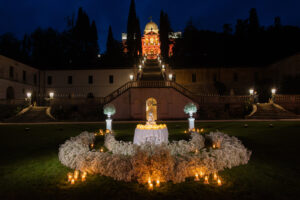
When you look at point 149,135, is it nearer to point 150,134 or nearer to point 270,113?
point 150,134

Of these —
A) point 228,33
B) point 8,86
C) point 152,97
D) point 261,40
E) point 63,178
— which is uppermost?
point 228,33

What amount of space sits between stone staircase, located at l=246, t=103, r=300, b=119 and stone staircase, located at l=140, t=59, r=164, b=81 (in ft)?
43.2

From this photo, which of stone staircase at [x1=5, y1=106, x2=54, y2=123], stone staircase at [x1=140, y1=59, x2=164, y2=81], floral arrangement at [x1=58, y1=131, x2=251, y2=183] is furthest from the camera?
stone staircase at [x1=140, y1=59, x2=164, y2=81]

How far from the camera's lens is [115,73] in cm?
4284

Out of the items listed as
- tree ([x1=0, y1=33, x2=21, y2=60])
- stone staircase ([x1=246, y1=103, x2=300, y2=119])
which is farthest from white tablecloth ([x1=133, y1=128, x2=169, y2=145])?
tree ([x1=0, y1=33, x2=21, y2=60])

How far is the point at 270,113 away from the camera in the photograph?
25.8m

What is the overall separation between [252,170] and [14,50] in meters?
61.0

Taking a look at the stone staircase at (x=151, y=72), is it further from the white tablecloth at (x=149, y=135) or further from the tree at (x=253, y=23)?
the tree at (x=253, y=23)

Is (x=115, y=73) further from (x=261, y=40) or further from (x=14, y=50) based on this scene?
(x=261, y=40)

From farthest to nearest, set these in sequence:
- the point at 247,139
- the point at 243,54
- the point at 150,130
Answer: the point at 243,54, the point at 247,139, the point at 150,130

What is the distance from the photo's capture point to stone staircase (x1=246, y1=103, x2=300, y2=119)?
2517 centimetres

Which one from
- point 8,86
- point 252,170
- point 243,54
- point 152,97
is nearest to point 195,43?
point 243,54

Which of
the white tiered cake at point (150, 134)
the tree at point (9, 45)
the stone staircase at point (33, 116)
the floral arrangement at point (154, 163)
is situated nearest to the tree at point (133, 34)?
the tree at point (9, 45)

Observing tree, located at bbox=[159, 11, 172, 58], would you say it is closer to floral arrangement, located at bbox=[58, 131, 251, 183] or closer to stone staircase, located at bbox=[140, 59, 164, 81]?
stone staircase, located at bbox=[140, 59, 164, 81]
